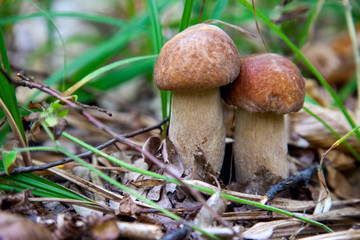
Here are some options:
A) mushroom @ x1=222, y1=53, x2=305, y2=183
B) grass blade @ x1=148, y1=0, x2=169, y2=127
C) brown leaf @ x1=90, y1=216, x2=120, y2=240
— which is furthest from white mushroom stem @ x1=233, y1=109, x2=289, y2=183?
brown leaf @ x1=90, y1=216, x2=120, y2=240

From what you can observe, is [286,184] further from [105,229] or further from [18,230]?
[18,230]

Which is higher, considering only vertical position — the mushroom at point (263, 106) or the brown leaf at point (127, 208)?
the mushroom at point (263, 106)

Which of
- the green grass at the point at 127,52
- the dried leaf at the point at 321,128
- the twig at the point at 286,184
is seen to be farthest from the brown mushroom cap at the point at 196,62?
the dried leaf at the point at 321,128

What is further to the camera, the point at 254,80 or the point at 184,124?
the point at 184,124

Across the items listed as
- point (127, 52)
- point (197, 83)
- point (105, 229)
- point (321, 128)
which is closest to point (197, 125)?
point (197, 83)

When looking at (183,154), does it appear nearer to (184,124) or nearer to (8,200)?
(184,124)

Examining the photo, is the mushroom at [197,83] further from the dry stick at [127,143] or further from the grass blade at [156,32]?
the dry stick at [127,143]

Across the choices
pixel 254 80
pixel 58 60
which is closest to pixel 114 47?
pixel 254 80
